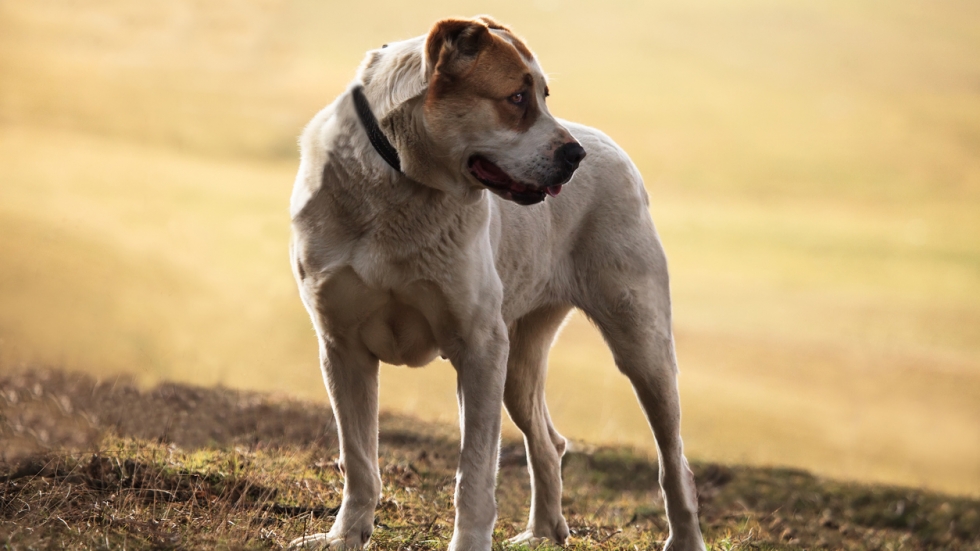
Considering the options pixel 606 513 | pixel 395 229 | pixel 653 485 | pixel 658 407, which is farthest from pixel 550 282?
pixel 653 485

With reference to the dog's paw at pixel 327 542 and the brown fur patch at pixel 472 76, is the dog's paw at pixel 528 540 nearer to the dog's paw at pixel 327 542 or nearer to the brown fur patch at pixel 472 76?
the dog's paw at pixel 327 542

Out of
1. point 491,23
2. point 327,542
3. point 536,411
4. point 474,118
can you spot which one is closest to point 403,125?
point 474,118

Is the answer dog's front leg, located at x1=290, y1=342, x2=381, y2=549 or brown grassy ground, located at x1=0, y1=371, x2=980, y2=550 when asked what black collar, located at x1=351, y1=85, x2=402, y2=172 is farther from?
brown grassy ground, located at x1=0, y1=371, x2=980, y2=550

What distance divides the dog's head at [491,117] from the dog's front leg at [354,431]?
1.18 meters

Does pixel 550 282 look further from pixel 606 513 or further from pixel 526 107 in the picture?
pixel 606 513

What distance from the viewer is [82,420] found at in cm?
580

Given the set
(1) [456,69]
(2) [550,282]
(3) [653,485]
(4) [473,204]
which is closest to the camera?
(1) [456,69]

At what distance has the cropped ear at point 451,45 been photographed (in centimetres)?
427

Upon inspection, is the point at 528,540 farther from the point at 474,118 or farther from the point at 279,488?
the point at 474,118

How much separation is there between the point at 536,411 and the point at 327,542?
1.87 m

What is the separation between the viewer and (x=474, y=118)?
14.1 feet

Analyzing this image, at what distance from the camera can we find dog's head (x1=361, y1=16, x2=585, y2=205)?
4.29 m

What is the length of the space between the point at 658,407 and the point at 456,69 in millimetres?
2563

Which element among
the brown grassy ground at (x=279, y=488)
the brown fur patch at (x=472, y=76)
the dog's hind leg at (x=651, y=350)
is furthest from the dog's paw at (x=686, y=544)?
the brown fur patch at (x=472, y=76)
